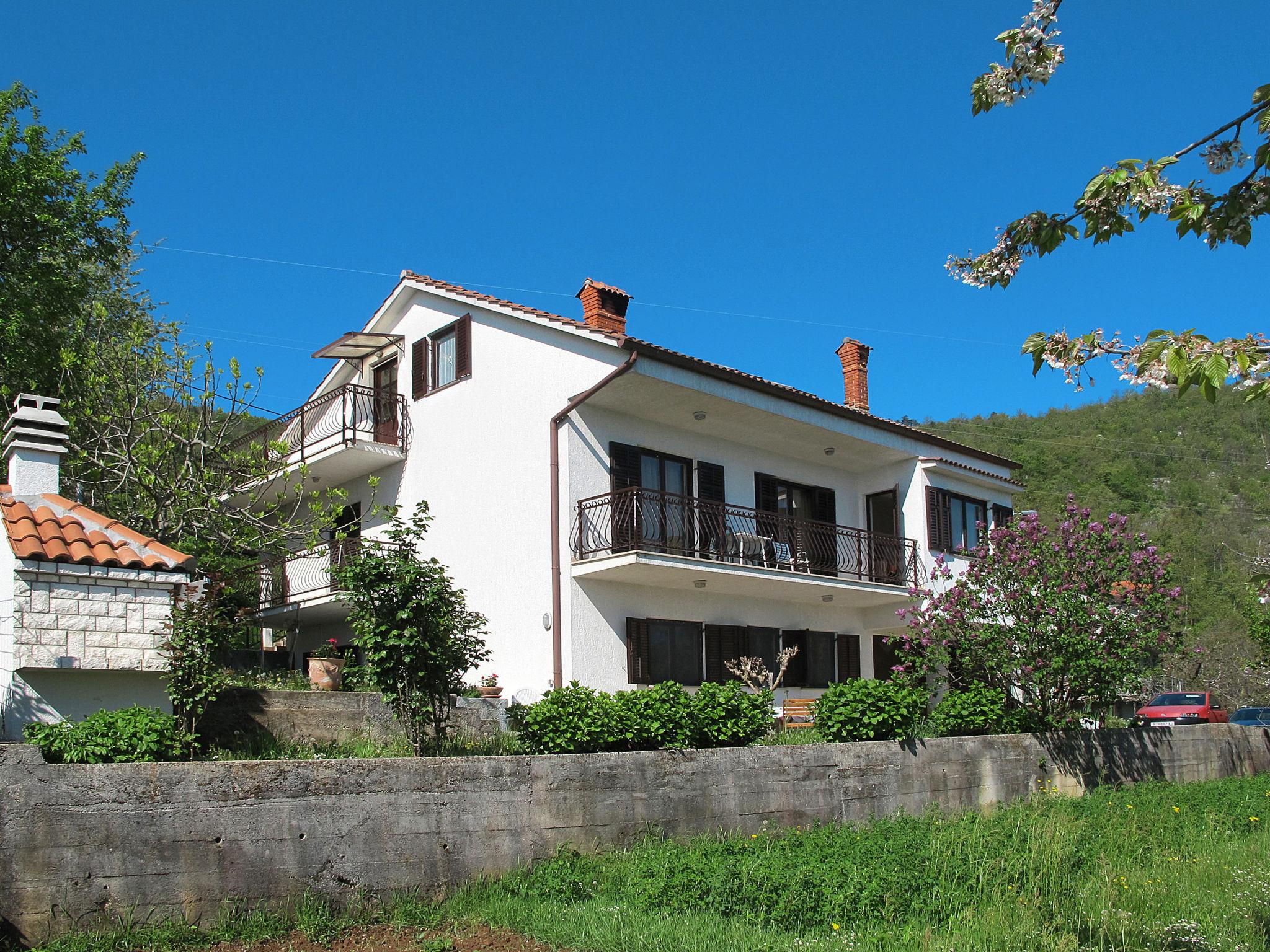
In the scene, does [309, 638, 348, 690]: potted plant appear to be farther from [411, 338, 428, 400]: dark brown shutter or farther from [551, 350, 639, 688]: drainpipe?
[411, 338, 428, 400]: dark brown shutter

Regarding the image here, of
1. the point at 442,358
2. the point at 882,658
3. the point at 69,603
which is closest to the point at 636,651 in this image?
the point at 442,358

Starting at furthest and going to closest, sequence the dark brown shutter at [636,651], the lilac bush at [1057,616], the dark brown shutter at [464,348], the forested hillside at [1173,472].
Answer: the forested hillside at [1173,472] < the dark brown shutter at [464,348] < the dark brown shutter at [636,651] < the lilac bush at [1057,616]

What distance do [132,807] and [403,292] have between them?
14.5m

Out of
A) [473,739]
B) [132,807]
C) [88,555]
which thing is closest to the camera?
[132,807]

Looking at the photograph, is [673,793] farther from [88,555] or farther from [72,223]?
[72,223]

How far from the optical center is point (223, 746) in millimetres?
10727

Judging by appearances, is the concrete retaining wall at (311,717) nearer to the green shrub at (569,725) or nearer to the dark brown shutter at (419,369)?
the green shrub at (569,725)

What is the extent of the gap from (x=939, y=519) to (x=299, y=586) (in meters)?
13.3

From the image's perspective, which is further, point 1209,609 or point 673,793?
point 1209,609

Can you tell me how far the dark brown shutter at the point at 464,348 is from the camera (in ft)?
62.7

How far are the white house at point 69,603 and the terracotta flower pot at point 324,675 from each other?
17.2 ft

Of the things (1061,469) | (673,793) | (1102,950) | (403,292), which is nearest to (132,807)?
(673,793)

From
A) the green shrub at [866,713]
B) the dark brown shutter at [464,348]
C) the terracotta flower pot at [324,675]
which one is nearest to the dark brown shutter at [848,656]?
the green shrub at [866,713]

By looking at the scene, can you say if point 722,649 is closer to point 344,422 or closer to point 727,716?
point 727,716
